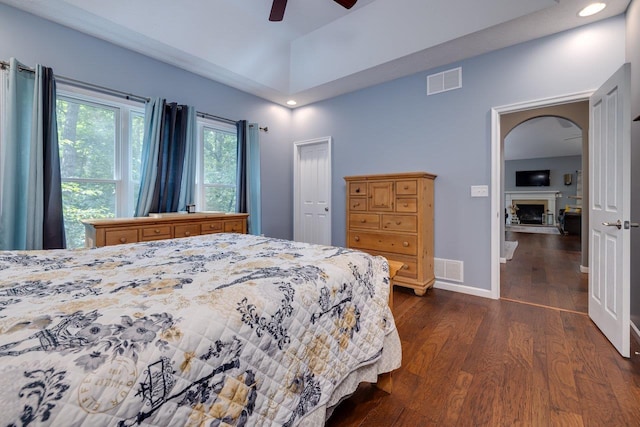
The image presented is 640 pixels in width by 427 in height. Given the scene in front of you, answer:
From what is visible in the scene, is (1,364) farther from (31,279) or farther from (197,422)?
(31,279)

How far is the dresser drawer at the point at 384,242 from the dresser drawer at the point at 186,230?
1800 millimetres

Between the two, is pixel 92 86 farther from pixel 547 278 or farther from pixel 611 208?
pixel 547 278

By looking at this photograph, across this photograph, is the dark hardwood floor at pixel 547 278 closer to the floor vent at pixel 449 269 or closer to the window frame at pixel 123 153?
the floor vent at pixel 449 269

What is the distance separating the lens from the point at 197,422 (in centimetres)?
71

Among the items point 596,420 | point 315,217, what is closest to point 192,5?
point 315,217

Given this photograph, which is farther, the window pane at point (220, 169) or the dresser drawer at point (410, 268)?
the window pane at point (220, 169)

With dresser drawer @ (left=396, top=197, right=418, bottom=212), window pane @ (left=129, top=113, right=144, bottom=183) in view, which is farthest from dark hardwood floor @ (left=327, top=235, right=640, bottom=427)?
window pane @ (left=129, top=113, right=144, bottom=183)

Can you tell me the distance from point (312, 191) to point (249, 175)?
1054 mm

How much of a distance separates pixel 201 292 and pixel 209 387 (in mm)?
294

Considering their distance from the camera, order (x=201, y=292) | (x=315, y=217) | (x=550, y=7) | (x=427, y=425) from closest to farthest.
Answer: (x=201, y=292), (x=427, y=425), (x=550, y=7), (x=315, y=217)

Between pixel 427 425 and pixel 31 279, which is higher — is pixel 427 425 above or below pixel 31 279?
below

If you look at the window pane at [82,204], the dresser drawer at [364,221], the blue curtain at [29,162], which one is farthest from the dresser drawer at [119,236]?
the dresser drawer at [364,221]

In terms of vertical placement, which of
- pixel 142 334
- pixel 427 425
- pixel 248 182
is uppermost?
pixel 248 182

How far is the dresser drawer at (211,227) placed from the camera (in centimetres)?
321
